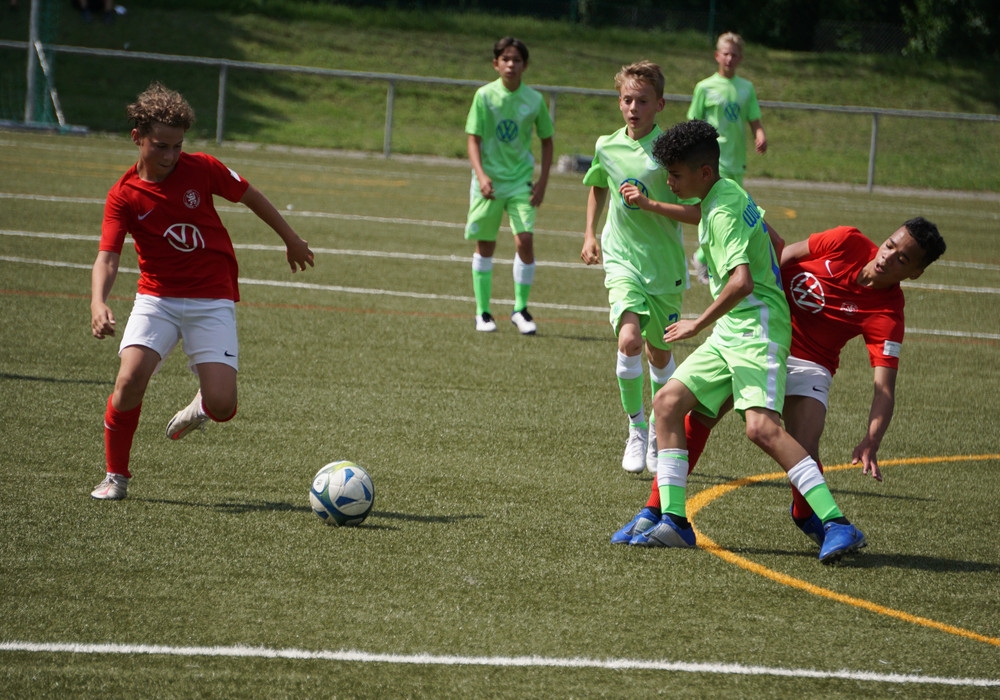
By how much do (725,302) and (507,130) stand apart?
5.82 m

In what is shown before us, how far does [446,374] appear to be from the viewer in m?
8.23

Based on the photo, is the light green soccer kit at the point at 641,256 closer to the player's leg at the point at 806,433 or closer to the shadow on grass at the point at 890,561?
the player's leg at the point at 806,433

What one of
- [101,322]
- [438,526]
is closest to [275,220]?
[101,322]

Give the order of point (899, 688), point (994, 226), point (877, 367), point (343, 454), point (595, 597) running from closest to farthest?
point (899, 688), point (595, 597), point (877, 367), point (343, 454), point (994, 226)

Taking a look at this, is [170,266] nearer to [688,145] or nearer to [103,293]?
[103,293]

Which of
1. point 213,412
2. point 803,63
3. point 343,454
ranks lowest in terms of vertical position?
point 343,454

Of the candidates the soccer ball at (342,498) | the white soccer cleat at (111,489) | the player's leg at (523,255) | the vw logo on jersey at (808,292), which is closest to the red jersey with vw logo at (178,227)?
the white soccer cleat at (111,489)

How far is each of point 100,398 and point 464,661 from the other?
13.1 ft

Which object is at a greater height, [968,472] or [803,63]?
[803,63]

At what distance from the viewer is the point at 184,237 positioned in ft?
17.6

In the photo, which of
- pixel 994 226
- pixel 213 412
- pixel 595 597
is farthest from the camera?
pixel 994 226

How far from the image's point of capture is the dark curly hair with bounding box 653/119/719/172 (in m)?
4.81

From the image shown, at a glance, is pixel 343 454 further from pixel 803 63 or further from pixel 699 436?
pixel 803 63

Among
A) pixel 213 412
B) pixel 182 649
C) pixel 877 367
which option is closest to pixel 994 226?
pixel 877 367
